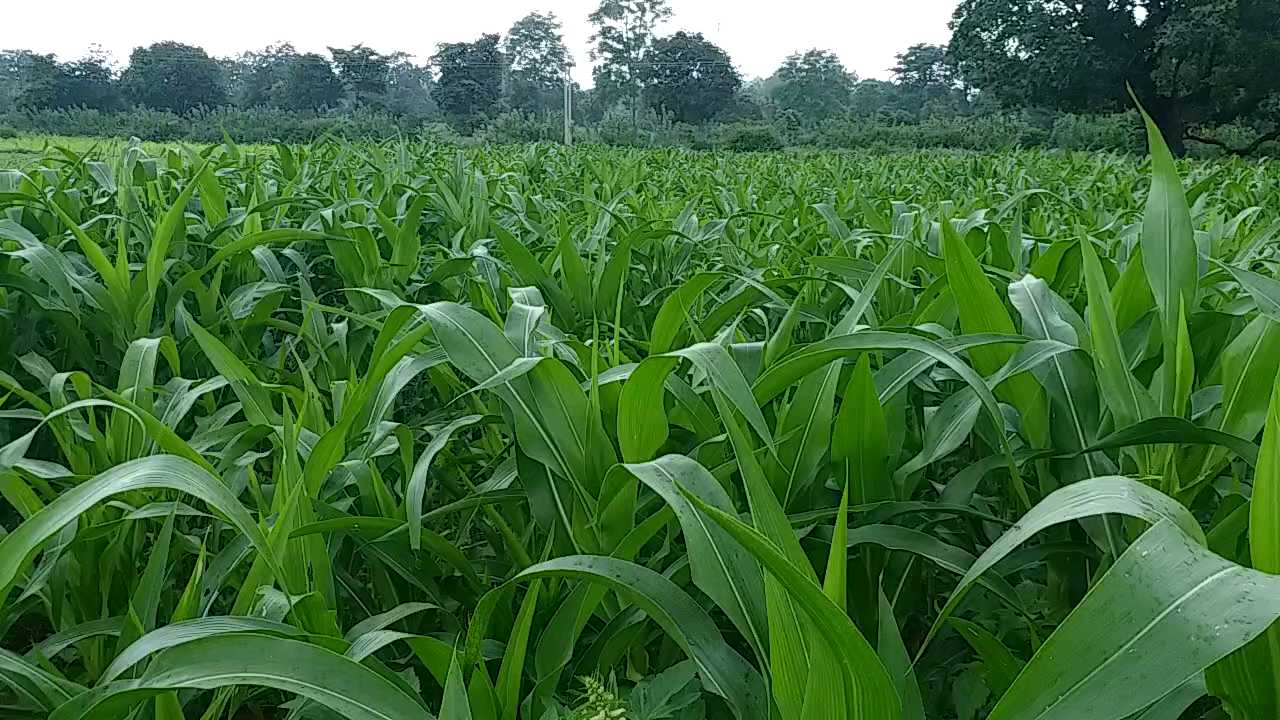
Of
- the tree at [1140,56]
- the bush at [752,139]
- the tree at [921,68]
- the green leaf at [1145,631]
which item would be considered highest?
the tree at [921,68]

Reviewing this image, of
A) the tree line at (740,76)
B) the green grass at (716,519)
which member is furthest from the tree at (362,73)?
the green grass at (716,519)

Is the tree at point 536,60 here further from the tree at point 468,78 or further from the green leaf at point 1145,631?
the green leaf at point 1145,631

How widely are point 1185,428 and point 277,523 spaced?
75 centimetres

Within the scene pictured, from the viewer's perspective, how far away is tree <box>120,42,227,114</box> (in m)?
39.7

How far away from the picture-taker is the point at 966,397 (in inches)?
33.5

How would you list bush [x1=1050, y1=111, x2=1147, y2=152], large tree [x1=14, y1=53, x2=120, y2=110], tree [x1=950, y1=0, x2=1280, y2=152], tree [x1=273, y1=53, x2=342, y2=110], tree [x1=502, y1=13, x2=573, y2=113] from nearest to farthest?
1. tree [x1=950, y1=0, x2=1280, y2=152]
2. bush [x1=1050, y1=111, x2=1147, y2=152]
3. large tree [x1=14, y1=53, x2=120, y2=110]
4. tree [x1=273, y1=53, x2=342, y2=110]
5. tree [x1=502, y1=13, x2=573, y2=113]

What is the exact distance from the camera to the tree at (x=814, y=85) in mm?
44656

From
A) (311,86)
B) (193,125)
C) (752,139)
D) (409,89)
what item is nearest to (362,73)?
(311,86)

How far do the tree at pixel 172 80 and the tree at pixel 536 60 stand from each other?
15.1m

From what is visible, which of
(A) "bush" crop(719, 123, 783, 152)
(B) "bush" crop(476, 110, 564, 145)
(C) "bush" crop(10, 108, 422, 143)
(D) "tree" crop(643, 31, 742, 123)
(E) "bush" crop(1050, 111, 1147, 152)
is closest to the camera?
(B) "bush" crop(476, 110, 564, 145)

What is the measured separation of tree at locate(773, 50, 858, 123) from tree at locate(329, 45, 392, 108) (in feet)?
68.2

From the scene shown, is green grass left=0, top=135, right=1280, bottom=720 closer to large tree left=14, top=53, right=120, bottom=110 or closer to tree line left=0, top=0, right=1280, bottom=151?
tree line left=0, top=0, right=1280, bottom=151

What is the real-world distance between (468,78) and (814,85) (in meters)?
20.6

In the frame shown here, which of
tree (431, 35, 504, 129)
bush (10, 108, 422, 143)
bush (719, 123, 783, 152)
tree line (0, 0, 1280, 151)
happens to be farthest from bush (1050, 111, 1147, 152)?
tree (431, 35, 504, 129)
